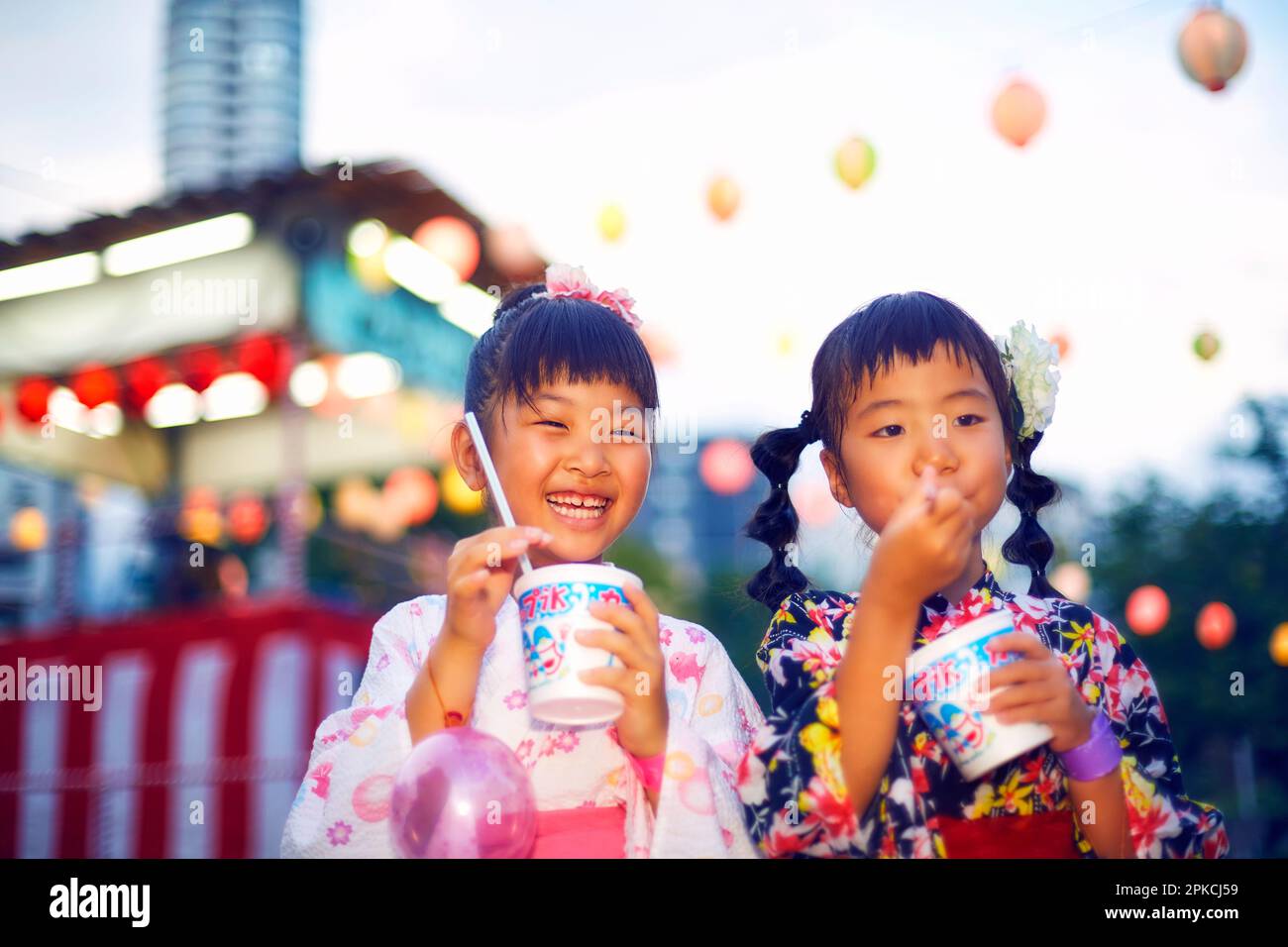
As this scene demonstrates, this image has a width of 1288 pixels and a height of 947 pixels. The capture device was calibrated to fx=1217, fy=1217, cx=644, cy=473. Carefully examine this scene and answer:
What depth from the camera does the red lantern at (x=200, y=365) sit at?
6129 millimetres

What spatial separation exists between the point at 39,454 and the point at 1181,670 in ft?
31.6

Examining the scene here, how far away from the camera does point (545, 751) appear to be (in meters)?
1.79

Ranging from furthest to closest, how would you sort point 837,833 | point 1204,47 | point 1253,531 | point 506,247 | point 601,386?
point 1253,531 < point 506,247 < point 1204,47 < point 601,386 < point 837,833

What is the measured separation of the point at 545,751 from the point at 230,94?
18.2 ft

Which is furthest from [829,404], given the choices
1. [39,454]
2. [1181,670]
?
[1181,670]

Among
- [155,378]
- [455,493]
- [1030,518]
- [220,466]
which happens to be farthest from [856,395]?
[220,466]

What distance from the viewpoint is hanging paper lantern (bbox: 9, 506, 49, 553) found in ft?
21.1

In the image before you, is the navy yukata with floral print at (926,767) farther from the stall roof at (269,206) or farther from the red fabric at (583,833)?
the stall roof at (269,206)

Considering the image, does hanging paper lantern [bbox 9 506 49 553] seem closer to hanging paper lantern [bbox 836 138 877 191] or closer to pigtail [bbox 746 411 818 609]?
hanging paper lantern [bbox 836 138 877 191]

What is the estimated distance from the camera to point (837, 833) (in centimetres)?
152

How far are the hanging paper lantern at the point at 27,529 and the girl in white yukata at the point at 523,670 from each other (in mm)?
5248

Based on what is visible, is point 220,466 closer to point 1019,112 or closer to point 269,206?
point 269,206

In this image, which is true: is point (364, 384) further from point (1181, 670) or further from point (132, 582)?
point (1181, 670)
